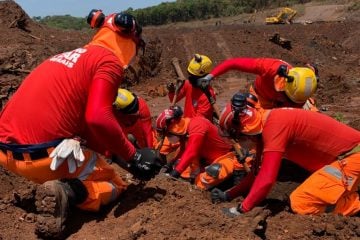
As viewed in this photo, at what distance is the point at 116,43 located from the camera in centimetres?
475

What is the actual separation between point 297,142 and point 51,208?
2.28 metres

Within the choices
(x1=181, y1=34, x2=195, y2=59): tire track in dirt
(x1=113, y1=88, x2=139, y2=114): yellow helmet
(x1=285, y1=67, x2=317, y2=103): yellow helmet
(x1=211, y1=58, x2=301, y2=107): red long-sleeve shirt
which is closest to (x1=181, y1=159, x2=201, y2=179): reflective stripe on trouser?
(x1=113, y1=88, x2=139, y2=114): yellow helmet

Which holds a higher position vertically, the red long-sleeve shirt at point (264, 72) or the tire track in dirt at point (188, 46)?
the red long-sleeve shirt at point (264, 72)

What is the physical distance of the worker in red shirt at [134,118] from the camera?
273 inches

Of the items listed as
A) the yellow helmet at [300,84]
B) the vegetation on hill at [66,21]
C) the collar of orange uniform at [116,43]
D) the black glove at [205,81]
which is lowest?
the vegetation on hill at [66,21]

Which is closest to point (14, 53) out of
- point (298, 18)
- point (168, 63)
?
point (168, 63)

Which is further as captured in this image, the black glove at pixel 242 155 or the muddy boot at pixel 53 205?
the black glove at pixel 242 155

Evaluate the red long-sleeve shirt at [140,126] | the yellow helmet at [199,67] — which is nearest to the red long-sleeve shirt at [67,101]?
the red long-sleeve shirt at [140,126]

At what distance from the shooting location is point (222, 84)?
1983cm

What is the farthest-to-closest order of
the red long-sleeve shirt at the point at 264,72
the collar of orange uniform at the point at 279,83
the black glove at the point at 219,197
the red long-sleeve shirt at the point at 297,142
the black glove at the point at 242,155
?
the red long-sleeve shirt at the point at 264,72, the collar of orange uniform at the point at 279,83, the black glove at the point at 242,155, the black glove at the point at 219,197, the red long-sleeve shirt at the point at 297,142

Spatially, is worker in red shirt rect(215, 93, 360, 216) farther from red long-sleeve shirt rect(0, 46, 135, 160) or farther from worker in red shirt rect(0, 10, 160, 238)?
red long-sleeve shirt rect(0, 46, 135, 160)

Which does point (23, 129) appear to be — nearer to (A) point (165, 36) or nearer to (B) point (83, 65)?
(B) point (83, 65)

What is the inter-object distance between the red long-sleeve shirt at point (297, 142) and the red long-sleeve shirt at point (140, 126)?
249 centimetres

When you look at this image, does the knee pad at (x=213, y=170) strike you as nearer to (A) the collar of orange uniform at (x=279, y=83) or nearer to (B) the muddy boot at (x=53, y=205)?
(A) the collar of orange uniform at (x=279, y=83)
